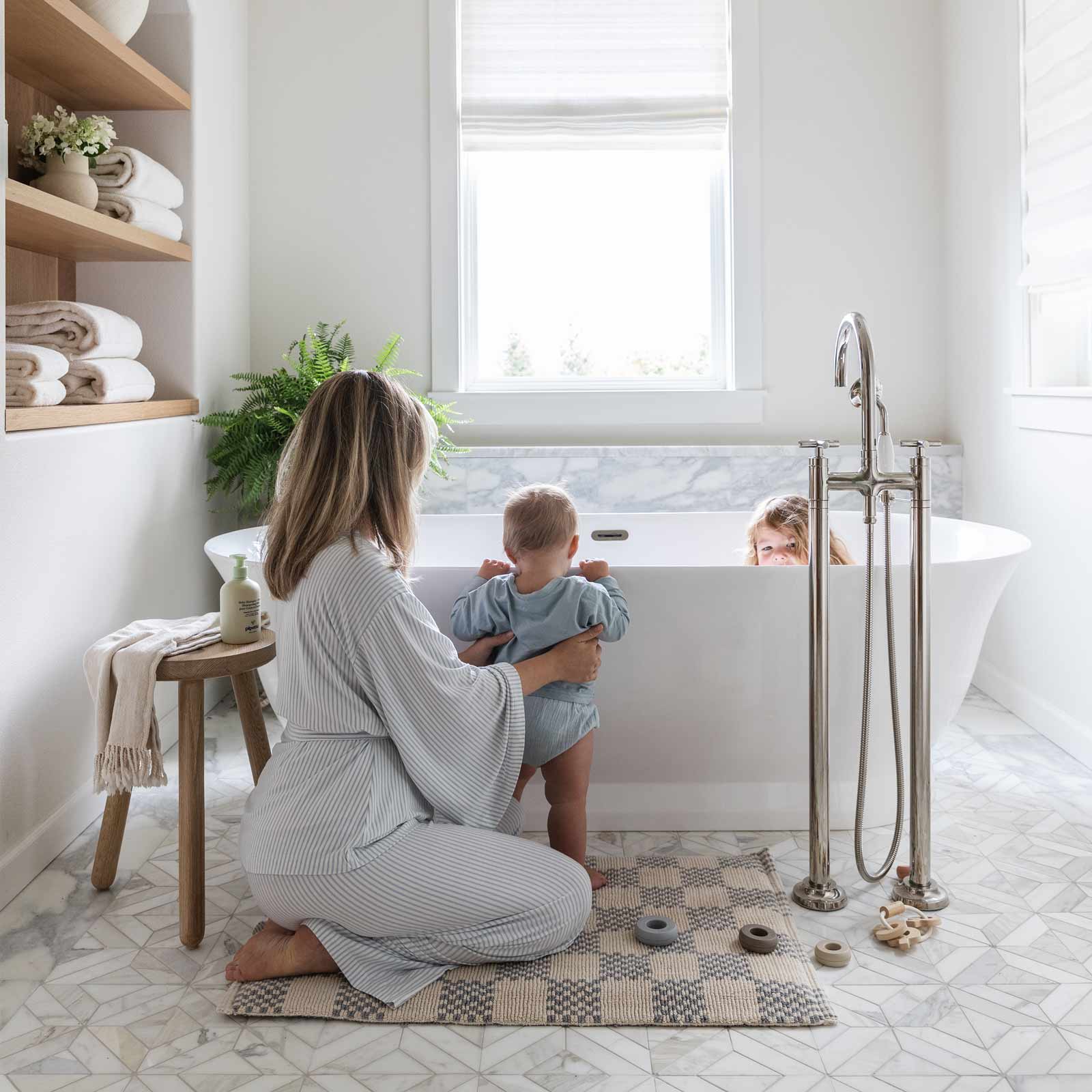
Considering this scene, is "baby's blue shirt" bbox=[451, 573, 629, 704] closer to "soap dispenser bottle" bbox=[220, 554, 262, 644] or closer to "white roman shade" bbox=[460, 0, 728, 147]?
"soap dispenser bottle" bbox=[220, 554, 262, 644]

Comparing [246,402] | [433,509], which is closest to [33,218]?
[246,402]

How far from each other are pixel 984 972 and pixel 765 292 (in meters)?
2.51

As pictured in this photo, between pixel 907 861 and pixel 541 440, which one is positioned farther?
pixel 541 440

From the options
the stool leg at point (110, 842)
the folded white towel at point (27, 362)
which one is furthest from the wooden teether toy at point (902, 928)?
the folded white towel at point (27, 362)

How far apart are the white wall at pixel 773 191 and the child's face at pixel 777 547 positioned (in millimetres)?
1147

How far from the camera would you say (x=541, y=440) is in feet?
12.3

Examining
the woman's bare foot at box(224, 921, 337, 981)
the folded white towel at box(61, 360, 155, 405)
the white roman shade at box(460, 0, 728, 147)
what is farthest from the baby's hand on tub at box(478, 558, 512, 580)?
the white roman shade at box(460, 0, 728, 147)

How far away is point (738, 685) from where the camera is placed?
7.36 feet

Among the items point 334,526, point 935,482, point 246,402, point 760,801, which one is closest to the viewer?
point 334,526

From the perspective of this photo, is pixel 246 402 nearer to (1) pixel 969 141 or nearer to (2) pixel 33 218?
(2) pixel 33 218

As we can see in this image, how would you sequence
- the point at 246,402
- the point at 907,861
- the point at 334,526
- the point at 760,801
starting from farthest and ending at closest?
the point at 246,402 → the point at 760,801 → the point at 907,861 → the point at 334,526

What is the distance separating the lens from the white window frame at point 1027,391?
2.84 m

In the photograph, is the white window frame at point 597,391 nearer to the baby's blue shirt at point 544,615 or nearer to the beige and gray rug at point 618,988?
the baby's blue shirt at point 544,615

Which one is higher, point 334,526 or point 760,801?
point 334,526
